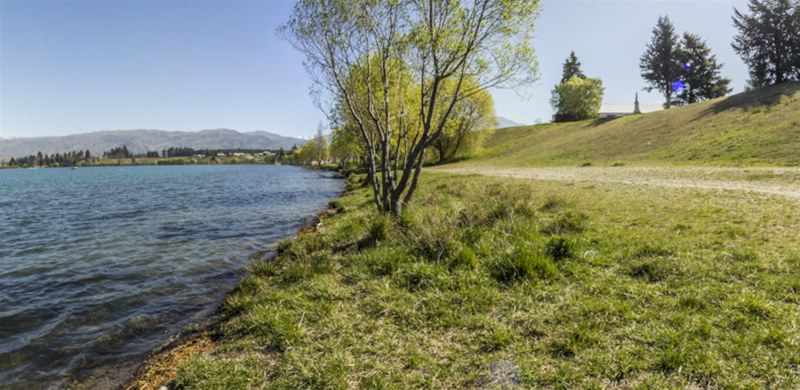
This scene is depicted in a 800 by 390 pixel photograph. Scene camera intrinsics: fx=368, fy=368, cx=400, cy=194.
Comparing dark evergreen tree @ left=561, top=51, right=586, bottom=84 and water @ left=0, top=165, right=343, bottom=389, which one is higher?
dark evergreen tree @ left=561, top=51, right=586, bottom=84

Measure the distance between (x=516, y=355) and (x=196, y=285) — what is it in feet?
33.8

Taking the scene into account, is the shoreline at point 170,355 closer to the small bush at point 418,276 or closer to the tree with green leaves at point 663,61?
the small bush at point 418,276

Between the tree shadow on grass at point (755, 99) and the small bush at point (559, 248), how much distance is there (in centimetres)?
4320

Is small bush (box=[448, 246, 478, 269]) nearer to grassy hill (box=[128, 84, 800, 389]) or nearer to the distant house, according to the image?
grassy hill (box=[128, 84, 800, 389])

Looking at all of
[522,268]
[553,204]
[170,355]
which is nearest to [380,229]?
[522,268]

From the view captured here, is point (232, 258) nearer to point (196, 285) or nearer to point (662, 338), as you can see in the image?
point (196, 285)

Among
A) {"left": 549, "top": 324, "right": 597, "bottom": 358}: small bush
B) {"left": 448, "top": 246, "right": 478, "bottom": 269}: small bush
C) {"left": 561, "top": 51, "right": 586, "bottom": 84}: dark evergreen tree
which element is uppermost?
{"left": 561, "top": 51, "right": 586, "bottom": 84}: dark evergreen tree

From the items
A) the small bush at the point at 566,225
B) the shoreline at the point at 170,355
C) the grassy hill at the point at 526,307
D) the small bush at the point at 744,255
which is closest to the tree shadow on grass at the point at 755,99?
the grassy hill at the point at 526,307

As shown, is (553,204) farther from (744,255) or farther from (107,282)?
(107,282)

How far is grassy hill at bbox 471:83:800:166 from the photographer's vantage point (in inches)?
1013

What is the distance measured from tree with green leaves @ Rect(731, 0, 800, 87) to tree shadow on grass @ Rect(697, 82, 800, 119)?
1210 centimetres

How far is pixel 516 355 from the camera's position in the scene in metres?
5.20

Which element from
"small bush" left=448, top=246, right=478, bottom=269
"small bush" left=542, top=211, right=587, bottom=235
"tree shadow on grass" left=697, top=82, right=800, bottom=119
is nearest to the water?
"small bush" left=448, top=246, right=478, bottom=269

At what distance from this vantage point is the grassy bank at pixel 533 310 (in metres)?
4.78
